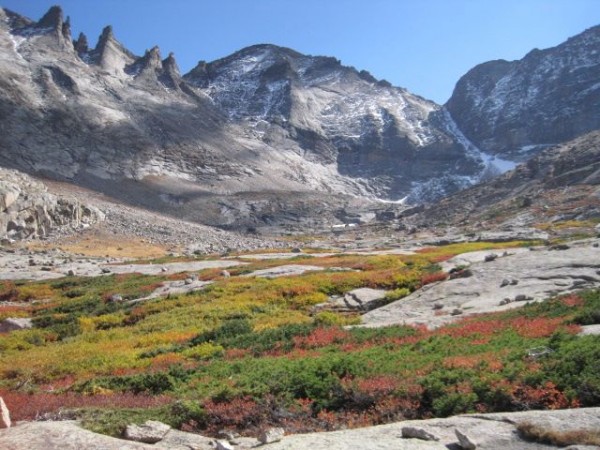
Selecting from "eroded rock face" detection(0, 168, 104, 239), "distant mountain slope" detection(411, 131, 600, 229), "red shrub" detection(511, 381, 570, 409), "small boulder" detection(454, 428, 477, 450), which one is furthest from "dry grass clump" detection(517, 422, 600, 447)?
"distant mountain slope" detection(411, 131, 600, 229)

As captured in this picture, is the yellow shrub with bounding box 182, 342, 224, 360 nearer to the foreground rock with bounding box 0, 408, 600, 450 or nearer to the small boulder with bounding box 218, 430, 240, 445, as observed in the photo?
the small boulder with bounding box 218, 430, 240, 445

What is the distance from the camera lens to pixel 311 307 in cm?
2986

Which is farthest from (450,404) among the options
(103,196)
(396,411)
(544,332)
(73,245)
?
(103,196)

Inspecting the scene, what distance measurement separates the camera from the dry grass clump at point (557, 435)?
8594 millimetres

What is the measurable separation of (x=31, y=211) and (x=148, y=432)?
93.2 metres

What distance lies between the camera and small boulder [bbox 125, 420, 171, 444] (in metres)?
10.2

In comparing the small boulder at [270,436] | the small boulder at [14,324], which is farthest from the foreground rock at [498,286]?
the small boulder at [14,324]

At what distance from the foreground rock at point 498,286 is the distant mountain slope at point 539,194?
69.7 m

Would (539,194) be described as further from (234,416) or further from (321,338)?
(234,416)

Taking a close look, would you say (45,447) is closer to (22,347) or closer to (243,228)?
(22,347)

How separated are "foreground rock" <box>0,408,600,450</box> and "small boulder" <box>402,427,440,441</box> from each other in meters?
0.07

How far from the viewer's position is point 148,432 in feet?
34.0

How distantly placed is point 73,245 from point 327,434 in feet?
286

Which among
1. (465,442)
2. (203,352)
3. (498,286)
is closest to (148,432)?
(465,442)
